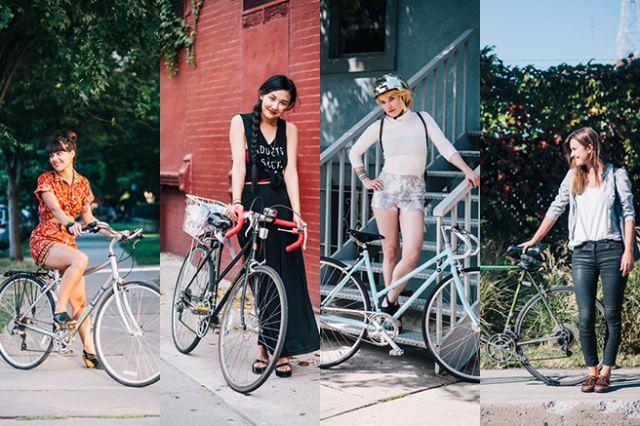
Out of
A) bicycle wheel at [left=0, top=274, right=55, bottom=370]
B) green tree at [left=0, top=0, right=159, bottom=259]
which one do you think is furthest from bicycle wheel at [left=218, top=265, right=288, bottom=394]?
green tree at [left=0, top=0, right=159, bottom=259]

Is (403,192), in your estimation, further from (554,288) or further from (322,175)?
(554,288)

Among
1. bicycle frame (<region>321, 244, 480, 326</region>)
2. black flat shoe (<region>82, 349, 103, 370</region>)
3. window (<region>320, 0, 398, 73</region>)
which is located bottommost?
black flat shoe (<region>82, 349, 103, 370</region>)

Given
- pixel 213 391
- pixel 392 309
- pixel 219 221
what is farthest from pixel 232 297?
pixel 392 309

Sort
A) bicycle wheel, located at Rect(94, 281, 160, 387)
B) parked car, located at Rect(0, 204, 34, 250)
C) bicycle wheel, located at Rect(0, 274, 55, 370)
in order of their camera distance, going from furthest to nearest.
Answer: parked car, located at Rect(0, 204, 34, 250) < bicycle wheel, located at Rect(0, 274, 55, 370) < bicycle wheel, located at Rect(94, 281, 160, 387)

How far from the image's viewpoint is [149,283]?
14.9 ft

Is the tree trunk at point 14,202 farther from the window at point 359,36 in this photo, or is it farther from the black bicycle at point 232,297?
the window at point 359,36

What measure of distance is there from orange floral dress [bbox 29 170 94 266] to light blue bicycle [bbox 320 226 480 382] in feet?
5.37

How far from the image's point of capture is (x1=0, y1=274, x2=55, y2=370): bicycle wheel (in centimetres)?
486

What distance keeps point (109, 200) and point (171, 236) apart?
1.37 meters

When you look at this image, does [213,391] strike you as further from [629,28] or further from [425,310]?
[629,28]

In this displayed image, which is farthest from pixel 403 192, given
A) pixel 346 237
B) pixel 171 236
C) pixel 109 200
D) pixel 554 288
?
pixel 109 200

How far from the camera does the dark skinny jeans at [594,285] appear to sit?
4117 millimetres

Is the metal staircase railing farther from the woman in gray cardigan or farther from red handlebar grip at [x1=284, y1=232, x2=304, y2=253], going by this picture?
the woman in gray cardigan

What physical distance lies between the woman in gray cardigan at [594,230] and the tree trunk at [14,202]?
4.62 metres
